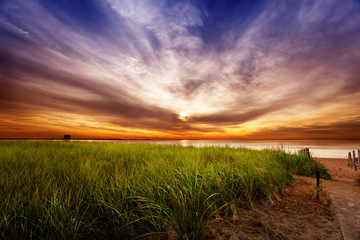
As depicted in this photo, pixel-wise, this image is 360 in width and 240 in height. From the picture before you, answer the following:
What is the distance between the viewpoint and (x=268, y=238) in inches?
69.7

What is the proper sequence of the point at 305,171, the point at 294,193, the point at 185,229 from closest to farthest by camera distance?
the point at 185,229
the point at 294,193
the point at 305,171

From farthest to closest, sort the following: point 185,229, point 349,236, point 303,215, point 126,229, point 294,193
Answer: point 294,193
point 303,215
point 349,236
point 126,229
point 185,229

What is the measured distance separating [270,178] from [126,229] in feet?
9.94

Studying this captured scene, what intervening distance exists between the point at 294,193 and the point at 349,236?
4.96 feet

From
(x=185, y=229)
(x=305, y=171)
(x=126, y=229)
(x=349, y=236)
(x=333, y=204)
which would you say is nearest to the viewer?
(x=185, y=229)

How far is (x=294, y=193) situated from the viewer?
3357 mm

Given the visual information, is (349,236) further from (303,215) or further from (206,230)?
(206,230)

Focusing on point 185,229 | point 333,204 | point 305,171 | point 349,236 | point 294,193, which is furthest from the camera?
point 305,171

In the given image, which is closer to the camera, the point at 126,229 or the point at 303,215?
the point at 126,229

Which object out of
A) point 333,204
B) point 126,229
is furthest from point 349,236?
point 126,229

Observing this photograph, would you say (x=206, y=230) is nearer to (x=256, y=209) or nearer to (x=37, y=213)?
(x=256, y=209)

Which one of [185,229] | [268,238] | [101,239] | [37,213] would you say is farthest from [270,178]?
[37,213]

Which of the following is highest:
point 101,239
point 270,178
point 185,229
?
point 270,178

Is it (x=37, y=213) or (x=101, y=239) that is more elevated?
(x=37, y=213)
